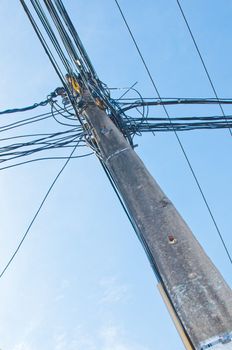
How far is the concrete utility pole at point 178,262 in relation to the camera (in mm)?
2203

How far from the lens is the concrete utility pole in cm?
220

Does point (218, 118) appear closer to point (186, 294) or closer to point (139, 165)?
point (139, 165)

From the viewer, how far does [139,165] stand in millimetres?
3326

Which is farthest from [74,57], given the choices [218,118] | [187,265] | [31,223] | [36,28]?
[187,265]

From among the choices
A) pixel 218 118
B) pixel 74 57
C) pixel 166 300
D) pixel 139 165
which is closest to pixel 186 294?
pixel 166 300

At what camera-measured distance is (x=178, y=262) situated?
8.43 feet

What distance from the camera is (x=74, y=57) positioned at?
4703 millimetres

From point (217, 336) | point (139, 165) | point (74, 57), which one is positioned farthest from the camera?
point (74, 57)

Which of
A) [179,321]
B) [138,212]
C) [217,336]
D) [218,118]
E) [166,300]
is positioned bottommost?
[217,336]

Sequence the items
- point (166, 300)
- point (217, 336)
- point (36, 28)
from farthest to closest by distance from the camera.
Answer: point (36, 28) → point (166, 300) → point (217, 336)

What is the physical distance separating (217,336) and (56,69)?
136 inches

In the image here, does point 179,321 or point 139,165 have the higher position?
point 139,165

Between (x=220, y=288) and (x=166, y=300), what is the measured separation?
460 millimetres

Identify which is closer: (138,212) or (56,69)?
(138,212)
